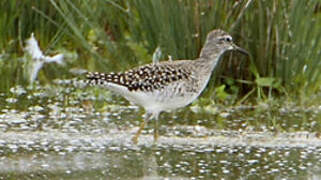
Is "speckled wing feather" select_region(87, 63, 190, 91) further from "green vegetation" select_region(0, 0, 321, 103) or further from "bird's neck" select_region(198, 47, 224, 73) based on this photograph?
"green vegetation" select_region(0, 0, 321, 103)

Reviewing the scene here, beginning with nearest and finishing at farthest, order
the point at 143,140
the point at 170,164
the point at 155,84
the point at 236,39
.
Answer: the point at 170,164
the point at 143,140
the point at 155,84
the point at 236,39

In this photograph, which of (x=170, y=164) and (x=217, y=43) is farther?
(x=217, y=43)

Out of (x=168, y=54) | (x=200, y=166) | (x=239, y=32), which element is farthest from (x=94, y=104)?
(x=200, y=166)

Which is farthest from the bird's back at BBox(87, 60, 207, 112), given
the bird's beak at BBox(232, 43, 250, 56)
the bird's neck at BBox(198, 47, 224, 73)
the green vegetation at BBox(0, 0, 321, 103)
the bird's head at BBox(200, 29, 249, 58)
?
the green vegetation at BBox(0, 0, 321, 103)

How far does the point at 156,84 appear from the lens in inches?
293

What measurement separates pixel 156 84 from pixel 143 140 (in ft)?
1.46

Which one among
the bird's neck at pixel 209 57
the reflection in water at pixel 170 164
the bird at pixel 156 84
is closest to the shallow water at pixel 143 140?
the reflection in water at pixel 170 164

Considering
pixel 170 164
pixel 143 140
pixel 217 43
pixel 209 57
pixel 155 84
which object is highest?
pixel 217 43

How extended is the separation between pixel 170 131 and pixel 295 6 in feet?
5.32

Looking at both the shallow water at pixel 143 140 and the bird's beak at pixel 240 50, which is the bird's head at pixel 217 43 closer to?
the bird's beak at pixel 240 50

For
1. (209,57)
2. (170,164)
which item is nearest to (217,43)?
(209,57)

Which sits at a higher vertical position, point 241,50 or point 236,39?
point 236,39

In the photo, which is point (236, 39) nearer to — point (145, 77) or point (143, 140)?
point (145, 77)

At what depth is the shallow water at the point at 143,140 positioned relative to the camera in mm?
6430
